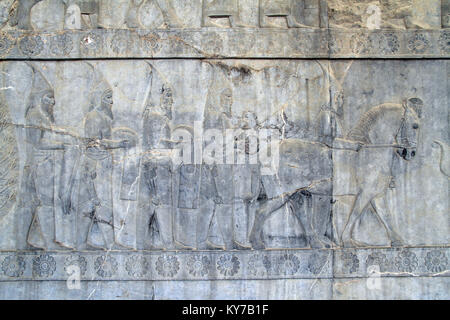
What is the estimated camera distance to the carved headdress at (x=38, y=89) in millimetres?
6520

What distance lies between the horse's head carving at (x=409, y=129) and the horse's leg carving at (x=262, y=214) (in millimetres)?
1509

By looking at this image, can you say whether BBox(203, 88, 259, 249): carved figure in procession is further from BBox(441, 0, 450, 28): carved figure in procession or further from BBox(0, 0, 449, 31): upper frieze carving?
BBox(441, 0, 450, 28): carved figure in procession

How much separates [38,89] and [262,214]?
302cm

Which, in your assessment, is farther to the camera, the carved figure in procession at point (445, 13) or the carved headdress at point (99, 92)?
the carved figure in procession at point (445, 13)

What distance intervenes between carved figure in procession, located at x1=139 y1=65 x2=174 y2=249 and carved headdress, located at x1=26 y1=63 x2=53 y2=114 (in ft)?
3.97

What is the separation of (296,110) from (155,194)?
1.93 metres

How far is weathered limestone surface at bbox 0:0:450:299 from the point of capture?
21.2 ft

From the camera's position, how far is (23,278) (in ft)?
→ 21.2

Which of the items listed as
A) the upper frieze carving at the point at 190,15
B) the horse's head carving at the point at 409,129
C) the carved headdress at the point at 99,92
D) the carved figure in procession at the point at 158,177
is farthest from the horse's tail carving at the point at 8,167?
the horse's head carving at the point at 409,129

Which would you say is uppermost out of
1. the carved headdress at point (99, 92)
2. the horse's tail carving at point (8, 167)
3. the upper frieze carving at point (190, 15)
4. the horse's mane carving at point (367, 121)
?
the upper frieze carving at point (190, 15)

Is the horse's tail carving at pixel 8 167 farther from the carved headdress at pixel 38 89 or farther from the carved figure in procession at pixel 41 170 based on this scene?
the carved headdress at pixel 38 89

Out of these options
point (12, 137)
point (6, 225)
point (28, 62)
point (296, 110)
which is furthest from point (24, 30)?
point (296, 110)

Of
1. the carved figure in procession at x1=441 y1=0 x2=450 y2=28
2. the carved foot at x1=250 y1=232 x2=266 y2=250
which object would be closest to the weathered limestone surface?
the carved foot at x1=250 y1=232 x2=266 y2=250
